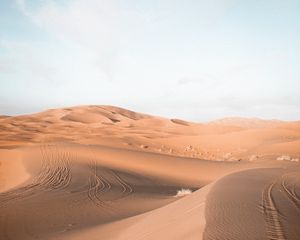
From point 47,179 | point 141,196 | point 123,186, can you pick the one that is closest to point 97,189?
point 123,186

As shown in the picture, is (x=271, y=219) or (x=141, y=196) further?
(x=141, y=196)

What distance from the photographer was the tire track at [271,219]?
4.43 metres

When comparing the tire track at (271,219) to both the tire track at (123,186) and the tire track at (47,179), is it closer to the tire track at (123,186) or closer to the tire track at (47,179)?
the tire track at (123,186)

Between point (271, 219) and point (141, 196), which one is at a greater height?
point (271, 219)

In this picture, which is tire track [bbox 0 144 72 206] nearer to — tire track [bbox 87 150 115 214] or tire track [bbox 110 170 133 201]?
tire track [bbox 87 150 115 214]

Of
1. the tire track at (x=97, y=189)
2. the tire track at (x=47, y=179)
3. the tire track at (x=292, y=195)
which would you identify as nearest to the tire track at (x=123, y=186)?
the tire track at (x=97, y=189)

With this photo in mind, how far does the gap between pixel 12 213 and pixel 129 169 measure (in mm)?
9400

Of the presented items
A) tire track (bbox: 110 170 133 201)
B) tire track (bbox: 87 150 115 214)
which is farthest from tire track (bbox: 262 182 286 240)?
tire track (bbox: 110 170 133 201)

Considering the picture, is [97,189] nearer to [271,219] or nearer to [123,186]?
[123,186]

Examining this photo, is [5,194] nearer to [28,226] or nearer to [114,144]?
[28,226]

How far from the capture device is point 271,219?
525 centimetres

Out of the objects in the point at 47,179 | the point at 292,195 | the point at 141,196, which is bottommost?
the point at 141,196

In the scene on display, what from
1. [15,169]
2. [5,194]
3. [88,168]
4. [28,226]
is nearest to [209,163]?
[88,168]

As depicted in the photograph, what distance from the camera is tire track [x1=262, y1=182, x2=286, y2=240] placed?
14.5 ft
